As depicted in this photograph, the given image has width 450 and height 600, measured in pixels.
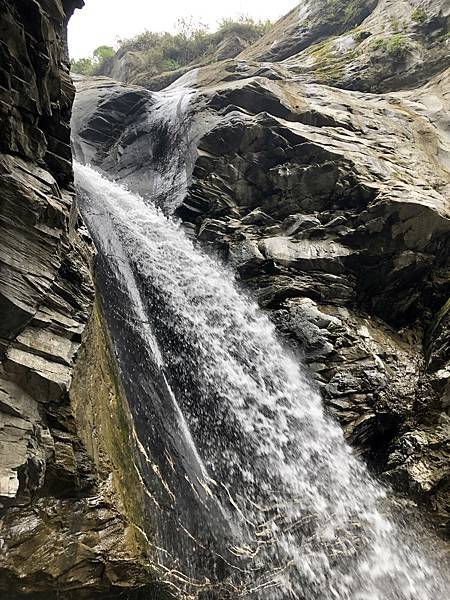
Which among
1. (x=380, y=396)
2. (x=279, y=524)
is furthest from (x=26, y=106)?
(x=380, y=396)

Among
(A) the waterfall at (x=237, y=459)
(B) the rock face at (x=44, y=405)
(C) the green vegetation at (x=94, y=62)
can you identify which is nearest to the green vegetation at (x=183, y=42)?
(C) the green vegetation at (x=94, y=62)

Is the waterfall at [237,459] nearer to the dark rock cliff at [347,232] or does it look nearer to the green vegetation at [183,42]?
the dark rock cliff at [347,232]

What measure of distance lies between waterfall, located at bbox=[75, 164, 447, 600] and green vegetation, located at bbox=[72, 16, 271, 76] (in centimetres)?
2128

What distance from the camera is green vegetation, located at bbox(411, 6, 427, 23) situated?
17141 millimetres

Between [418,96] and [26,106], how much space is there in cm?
1499

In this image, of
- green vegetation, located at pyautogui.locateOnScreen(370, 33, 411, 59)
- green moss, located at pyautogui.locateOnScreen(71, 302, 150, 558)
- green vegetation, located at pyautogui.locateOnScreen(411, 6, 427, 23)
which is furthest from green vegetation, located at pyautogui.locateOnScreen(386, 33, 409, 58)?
green moss, located at pyautogui.locateOnScreen(71, 302, 150, 558)

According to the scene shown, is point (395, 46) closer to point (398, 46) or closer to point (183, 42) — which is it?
point (398, 46)

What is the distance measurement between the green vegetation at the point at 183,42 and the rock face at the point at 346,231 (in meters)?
14.7

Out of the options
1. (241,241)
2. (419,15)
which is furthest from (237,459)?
(419,15)

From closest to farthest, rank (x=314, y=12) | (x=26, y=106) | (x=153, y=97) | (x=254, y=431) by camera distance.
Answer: (x=26, y=106)
(x=254, y=431)
(x=153, y=97)
(x=314, y=12)

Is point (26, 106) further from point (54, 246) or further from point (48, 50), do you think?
point (54, 246)

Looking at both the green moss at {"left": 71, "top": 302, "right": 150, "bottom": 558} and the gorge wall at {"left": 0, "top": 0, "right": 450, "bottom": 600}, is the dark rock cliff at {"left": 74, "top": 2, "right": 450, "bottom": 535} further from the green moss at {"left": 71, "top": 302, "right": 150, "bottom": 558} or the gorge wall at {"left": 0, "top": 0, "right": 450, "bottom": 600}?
the green moss at {"left": 71, "top": 302, "right": 150, "bottom": 558}

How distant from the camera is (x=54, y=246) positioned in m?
5.11

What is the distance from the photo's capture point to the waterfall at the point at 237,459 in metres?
5.59
